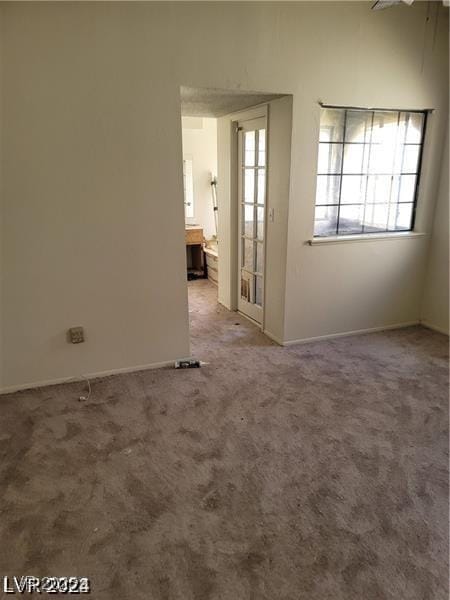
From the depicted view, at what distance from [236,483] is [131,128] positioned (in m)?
2.31

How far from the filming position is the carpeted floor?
5.31ft

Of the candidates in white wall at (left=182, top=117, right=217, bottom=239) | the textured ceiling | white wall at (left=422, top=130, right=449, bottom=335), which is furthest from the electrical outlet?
white wall at (left=182, top=117, right=217, bottom=239)

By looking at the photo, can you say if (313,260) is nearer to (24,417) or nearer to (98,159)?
(98,159)

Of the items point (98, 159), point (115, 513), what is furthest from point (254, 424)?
point (98, 159)

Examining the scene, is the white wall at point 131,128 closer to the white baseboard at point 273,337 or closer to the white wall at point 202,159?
the white baseboard at point 273,337

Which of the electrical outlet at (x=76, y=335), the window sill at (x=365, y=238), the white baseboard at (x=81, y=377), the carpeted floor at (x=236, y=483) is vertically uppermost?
the window sill at (x=365, y=238)

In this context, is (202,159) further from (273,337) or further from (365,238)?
(273,337)

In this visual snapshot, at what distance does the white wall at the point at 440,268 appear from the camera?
3861mm

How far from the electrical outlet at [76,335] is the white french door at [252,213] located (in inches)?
68.5

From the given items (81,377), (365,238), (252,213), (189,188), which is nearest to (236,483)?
(81,377)

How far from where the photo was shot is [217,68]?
9.62 feet

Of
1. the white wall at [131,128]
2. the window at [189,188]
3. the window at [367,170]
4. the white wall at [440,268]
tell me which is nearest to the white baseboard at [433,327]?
the white wall at [440,268]

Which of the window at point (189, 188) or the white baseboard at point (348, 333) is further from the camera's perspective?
the window at point (189, 188)

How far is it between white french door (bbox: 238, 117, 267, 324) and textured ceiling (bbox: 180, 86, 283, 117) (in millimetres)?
220
